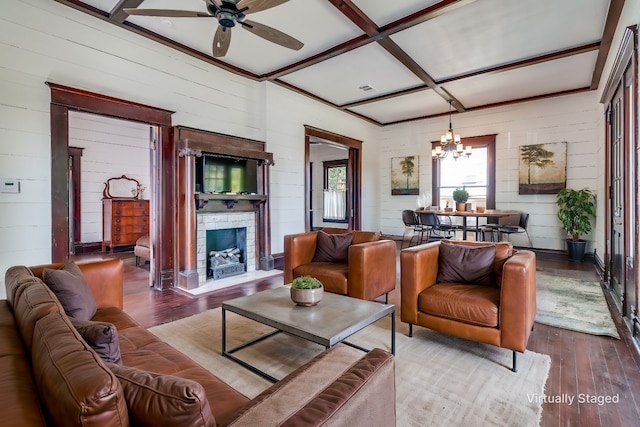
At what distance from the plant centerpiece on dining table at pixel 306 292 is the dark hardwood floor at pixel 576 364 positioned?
1.46 m

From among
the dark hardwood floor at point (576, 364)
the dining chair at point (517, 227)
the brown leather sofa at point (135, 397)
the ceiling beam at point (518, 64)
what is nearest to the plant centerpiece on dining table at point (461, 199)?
the dining chair at point (517, 227)

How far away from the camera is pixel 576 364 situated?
92.2 inches

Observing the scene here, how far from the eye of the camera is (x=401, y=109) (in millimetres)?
7551

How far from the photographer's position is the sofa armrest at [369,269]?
3.14m

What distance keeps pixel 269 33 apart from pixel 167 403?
3132mm

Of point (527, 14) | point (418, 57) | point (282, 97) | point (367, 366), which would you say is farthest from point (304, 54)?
point (367, 366)

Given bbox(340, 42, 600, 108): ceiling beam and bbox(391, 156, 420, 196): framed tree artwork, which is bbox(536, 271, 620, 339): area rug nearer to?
bbox(340, 42, 600, 108): ceiling beam

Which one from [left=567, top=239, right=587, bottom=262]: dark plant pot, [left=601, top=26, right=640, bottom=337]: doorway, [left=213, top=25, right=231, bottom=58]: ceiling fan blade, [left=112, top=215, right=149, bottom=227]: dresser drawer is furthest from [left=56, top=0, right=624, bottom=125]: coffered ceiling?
[left=112, top=215, right=149, bottom=227]: dresser drawer

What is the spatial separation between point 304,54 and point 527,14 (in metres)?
2.79

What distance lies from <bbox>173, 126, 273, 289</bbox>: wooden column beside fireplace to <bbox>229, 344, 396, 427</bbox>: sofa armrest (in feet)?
12.5

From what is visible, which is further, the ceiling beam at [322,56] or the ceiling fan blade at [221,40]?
the ceiling beam at [322,56]

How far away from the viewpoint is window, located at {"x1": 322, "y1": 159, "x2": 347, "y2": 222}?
10484 millimetres

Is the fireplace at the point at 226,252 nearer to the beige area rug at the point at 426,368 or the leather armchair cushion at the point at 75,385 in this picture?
the beige area rug at the point at 426,368

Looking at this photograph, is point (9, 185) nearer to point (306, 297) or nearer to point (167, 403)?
point (306, 297)
